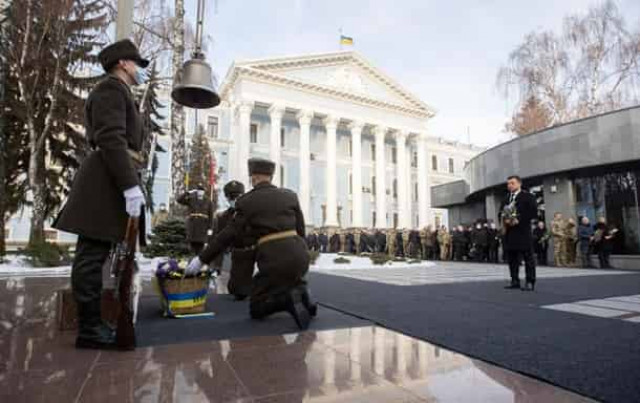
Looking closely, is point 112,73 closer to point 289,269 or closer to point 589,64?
point 289,269

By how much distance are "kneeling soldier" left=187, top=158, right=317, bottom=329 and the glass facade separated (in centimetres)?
1305

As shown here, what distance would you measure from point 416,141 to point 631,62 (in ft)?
87.6

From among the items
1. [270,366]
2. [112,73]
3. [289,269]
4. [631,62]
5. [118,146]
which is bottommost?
[270,366]

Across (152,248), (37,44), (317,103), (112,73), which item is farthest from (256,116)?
(112,73)

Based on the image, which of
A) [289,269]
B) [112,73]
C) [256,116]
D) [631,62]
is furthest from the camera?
[256,116]

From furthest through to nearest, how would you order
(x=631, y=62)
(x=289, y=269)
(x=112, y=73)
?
(x=631, y=62) < (x=289, y=269) < (x=112, y=73)

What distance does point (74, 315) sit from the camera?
3039mm

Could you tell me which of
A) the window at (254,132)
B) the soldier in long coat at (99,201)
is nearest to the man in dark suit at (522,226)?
the soldier in long coat at (99,201)

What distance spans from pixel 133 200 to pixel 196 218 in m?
5.74

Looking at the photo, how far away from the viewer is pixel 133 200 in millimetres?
2453

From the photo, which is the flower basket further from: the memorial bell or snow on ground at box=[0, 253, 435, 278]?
snow on ground at box=[0, 253, 435, 278]

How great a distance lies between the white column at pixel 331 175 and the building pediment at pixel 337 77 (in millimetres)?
3410

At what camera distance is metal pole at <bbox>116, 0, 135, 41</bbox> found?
148 inches

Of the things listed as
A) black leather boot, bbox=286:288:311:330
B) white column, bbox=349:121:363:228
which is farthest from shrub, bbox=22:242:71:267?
white column, bbox=349:121:363:228
